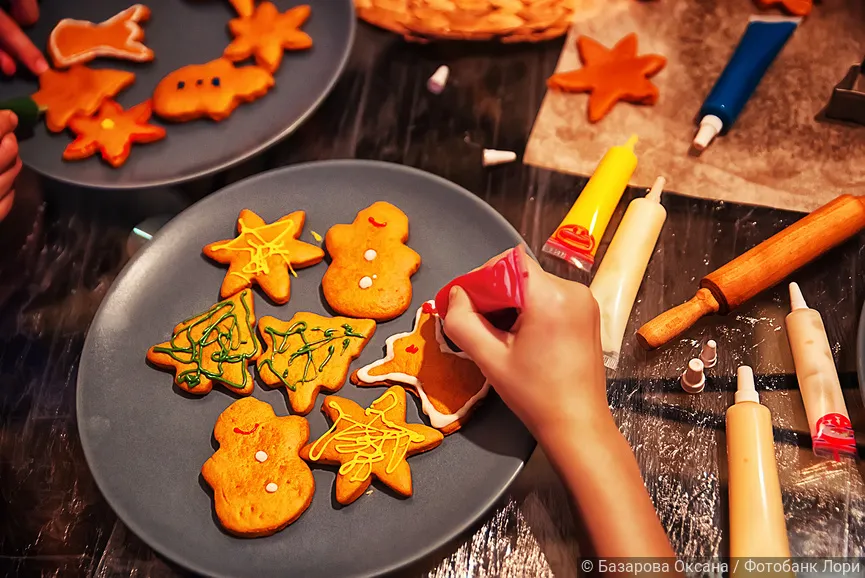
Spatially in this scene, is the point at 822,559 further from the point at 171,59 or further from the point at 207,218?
the point at 171,59

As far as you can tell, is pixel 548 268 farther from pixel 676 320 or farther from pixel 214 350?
pixel 214 350

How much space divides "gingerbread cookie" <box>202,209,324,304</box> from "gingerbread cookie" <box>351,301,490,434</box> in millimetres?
195

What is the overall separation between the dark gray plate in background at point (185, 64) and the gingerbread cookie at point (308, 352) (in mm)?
344

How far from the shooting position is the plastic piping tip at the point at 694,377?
98 cm

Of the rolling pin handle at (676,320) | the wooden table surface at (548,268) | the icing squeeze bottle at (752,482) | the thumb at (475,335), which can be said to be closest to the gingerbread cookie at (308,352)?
the thumb at (475,335)

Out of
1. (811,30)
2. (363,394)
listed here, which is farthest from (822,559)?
(811,30)

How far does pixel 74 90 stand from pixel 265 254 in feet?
1.76

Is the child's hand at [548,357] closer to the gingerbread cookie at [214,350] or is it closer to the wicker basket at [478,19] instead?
the gingerbread cookie at [214,350]

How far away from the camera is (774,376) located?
40.2 inches

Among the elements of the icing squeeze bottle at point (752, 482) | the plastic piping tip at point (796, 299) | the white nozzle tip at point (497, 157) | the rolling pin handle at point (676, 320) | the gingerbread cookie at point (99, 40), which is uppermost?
the gingerbread cookie at point (99, 40)

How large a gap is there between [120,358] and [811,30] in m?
1.35

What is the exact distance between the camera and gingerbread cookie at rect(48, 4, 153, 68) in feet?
4.45

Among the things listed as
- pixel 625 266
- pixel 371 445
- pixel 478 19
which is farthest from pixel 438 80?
pixel 371 445

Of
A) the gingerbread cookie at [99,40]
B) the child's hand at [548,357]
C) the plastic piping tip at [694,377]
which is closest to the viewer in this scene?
the child's hand at [548,357]
